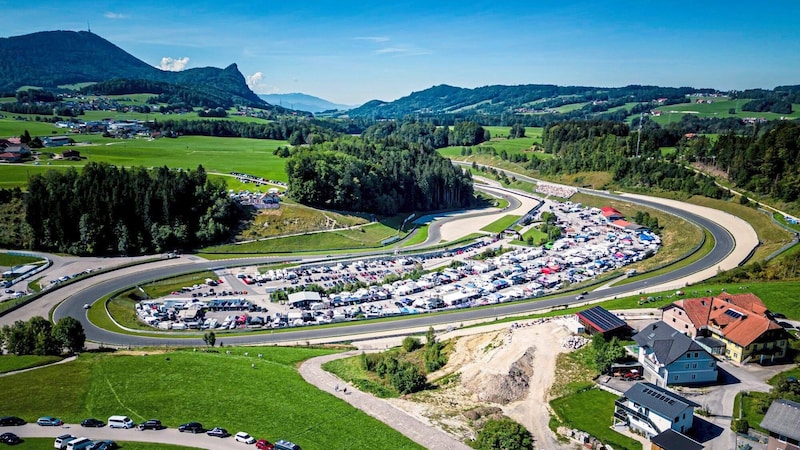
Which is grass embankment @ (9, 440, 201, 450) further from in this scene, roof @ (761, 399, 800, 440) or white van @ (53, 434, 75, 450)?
roof @ (761, 399, 800, 440)

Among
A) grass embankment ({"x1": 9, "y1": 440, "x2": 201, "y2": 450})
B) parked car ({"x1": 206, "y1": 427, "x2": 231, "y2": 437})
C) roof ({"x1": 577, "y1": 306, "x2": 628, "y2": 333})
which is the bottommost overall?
parked car ({"x1": 206, "y1": 427, "x2": 231, "y2": 437})

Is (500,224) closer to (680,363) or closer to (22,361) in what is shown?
(680,363)

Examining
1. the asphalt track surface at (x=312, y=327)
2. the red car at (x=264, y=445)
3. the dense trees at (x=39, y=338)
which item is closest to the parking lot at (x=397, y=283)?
the asphalt track surface at (x=312, y=327)

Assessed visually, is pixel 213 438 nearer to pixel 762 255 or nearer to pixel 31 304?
pixel 31 304

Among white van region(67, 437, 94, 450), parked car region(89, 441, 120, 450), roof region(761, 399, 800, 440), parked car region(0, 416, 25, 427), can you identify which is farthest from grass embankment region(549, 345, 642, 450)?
parked car region(0, 416, 25, 427)

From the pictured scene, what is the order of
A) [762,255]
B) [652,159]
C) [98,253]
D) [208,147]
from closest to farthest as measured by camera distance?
[762,255] → [98,253] → [652,159] → [208,147]

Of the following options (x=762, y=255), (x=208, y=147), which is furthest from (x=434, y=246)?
(x=208, y=147)
